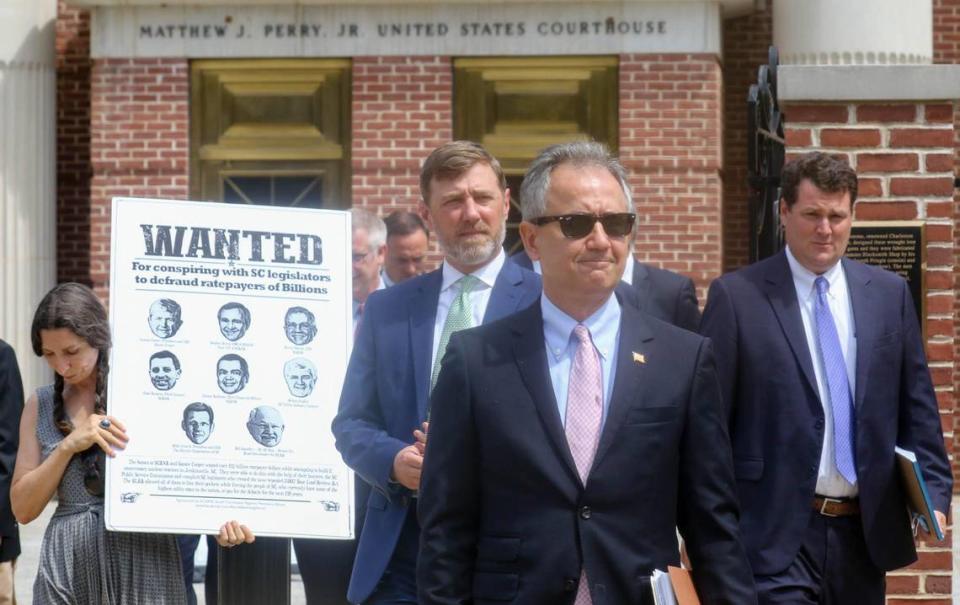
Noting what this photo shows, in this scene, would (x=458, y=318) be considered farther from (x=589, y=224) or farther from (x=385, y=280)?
(x=385, y=280)

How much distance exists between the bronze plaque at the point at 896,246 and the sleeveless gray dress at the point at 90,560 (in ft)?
9.01

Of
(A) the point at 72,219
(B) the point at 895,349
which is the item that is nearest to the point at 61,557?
(B) the point at 895,349

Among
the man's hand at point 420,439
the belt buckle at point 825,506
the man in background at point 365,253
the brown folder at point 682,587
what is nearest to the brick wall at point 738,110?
the man in background at point 365,253

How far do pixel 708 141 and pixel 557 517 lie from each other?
1158cm

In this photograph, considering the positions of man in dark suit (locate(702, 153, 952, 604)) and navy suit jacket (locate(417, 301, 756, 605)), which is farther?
man in dark suit (locate(702, 153, 952, 604))

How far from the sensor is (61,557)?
5.47 meters

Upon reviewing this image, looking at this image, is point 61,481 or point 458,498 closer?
point 458,498

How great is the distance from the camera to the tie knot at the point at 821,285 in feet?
17.6

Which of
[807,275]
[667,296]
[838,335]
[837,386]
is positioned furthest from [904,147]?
[837,386]

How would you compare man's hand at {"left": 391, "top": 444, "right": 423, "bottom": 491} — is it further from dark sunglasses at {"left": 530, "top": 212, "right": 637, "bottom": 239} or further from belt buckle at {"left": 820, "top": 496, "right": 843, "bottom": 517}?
belt buckle at {"left": 820, "top": 496, "right": 843, "bottom": 517}

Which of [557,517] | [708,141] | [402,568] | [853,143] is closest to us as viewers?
[557,517]

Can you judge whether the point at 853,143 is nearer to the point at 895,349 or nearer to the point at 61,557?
the point at 895,349

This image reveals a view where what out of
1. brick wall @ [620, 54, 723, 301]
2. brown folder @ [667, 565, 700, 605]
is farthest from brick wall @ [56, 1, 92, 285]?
brown folder @ [667, 565, 700, 605]

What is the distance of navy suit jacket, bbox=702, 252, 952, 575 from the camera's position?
5141 mm
